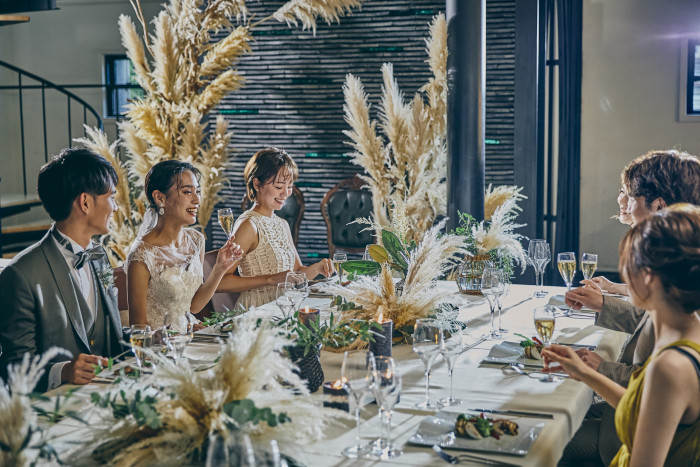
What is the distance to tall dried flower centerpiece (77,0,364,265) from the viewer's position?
16.0 ft

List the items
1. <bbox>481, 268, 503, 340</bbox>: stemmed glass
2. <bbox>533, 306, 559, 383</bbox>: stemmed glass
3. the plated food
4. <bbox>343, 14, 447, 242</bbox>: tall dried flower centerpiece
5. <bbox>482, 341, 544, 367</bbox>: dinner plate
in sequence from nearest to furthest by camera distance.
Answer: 1. the plated food
2. <bbox>533, 306, 559, 383</bbox>: stemmed glass
3. <bbox>482, 341, 544, 367</bbox>: dinner plate
4. <bbox>481, 268, 503, 340</bbox>: stemmed glass
5. <bbox>343, 14, 447, 242</bbox>: tall dried flower centerpiece

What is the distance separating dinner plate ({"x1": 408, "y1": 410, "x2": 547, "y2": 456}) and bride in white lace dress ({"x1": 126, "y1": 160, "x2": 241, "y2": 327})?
53.7 inches

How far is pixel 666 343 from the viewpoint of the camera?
1556 millimetres

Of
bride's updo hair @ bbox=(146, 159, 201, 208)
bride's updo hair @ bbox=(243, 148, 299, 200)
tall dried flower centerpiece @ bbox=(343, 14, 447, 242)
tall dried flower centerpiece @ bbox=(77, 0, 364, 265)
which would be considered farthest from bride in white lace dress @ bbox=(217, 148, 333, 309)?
tall dried flower centerpiece @ bbox=(77, 0, 364, 265)

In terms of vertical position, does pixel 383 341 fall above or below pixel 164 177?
below

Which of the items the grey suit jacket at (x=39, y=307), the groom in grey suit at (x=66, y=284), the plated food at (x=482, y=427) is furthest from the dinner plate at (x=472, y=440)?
the grey suit jacket at (x=39, y=307)

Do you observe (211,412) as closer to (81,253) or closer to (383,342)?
(383,342)

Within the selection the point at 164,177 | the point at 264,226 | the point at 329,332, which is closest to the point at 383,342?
the point at 329,332

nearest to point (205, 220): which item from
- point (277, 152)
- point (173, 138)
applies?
point (173, 138)

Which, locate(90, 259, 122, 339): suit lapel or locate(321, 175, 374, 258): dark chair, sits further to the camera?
locate(321, 175, 374, 258): dark chair

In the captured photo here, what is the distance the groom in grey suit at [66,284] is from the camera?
216cm

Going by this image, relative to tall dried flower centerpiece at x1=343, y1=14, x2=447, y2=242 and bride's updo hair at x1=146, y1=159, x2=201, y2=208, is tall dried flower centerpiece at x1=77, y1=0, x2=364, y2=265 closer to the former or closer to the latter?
tall dried flower centerpiece at x1=343, y1=14, x2=447, y2=242

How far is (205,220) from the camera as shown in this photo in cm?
516

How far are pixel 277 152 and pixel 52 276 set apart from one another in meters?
1.47
